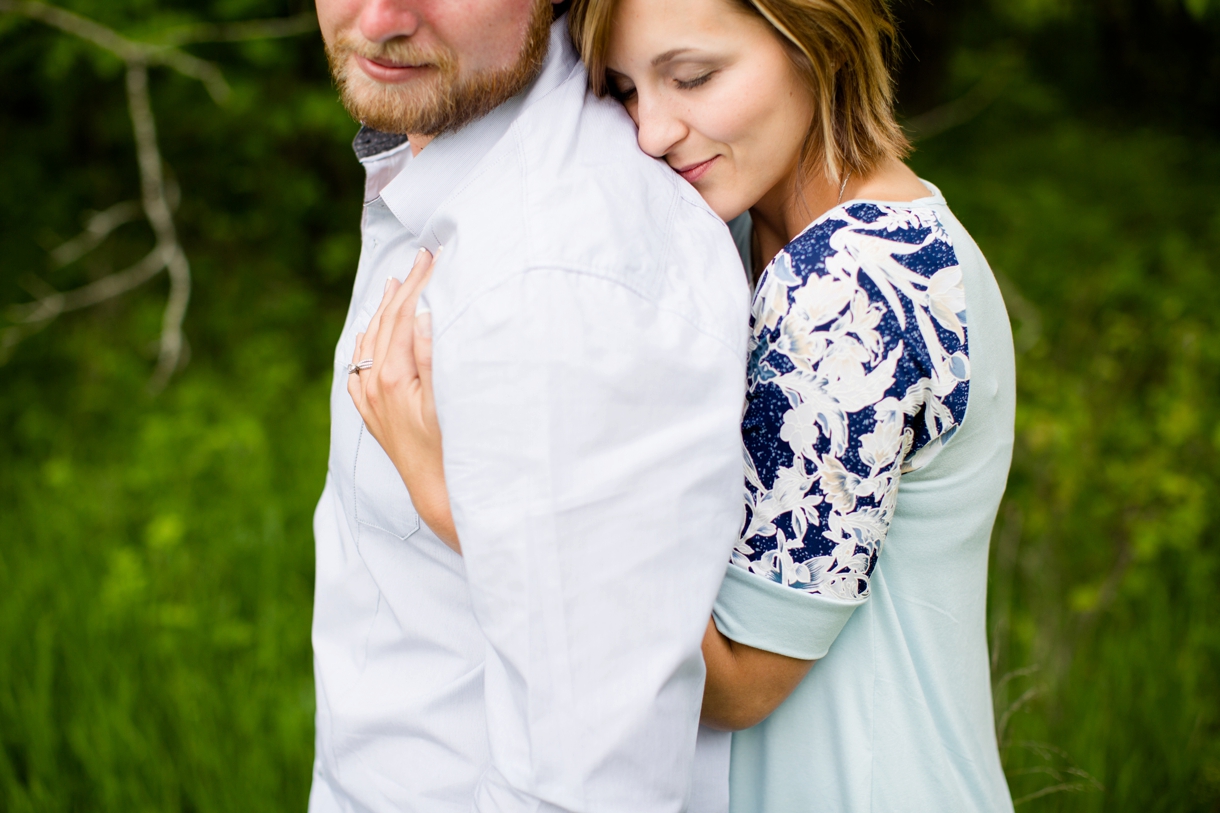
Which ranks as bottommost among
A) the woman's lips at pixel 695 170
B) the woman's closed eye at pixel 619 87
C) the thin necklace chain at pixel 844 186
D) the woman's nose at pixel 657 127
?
the thin necklace chain at pixel 844 186

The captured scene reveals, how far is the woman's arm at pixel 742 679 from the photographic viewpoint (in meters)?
1.12

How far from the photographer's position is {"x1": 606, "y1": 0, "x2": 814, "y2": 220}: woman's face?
121 centimetres

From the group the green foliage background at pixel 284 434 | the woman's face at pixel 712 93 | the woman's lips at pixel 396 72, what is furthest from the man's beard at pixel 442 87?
the green foliage background at pixel 284 434

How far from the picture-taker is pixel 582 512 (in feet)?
3.05

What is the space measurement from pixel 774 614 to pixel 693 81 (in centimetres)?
67

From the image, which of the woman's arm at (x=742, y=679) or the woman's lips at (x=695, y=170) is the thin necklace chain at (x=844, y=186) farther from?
the woman's arm at (x=742, y=679)

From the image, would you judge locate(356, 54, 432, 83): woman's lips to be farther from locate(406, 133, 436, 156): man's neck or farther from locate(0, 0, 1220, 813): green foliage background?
locate(0, 0, 1220, 813): green foliage background

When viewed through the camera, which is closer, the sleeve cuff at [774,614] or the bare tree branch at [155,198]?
the sleeve cuff at [774,614]

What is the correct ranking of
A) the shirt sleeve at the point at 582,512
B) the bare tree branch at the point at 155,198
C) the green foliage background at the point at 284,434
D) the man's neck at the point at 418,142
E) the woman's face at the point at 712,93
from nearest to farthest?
the shirt sleeve at the point at 582,512 → the woman's face at the point at 712,93 → the man's neck at the point at 418,142 → the green foliage background at the point at 284,434 → the bare tree branch at the point at 155,198

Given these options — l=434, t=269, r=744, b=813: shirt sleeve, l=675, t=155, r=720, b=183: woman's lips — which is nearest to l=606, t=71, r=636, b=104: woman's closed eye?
l=675, t=155, r=720, b=183: woman's lips

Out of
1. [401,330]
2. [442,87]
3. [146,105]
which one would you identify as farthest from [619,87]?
[146,105]

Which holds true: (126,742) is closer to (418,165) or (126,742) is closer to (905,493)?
(418,165)

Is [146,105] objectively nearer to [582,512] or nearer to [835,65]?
[835,65]

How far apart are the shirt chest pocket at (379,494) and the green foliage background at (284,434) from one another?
50.4 inches
